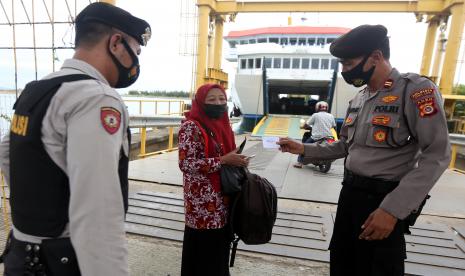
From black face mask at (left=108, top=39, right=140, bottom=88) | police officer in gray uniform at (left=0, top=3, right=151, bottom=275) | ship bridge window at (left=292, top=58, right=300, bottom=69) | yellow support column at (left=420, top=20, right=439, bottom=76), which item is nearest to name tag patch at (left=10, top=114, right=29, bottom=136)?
police officer in gray uniform at (left=0, top=3, right=151, bottom=275)

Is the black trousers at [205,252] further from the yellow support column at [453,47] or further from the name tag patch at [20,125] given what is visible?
the yellow support column at [453,47]

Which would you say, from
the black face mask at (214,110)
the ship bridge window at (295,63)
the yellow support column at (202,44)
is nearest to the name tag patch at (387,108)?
the black face mask at (214,110)

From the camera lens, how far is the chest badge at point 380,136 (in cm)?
166

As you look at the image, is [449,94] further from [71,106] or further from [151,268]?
[71,106]

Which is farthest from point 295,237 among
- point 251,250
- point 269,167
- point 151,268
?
point 269,167

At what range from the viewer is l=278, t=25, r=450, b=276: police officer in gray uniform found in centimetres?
148

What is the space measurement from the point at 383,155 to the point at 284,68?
1640 cm

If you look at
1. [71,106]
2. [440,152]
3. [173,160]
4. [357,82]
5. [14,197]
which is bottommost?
[173,160]

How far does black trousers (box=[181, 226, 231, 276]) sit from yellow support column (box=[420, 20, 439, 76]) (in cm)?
1569

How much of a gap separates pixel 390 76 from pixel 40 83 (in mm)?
1753

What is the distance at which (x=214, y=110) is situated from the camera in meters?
2.18

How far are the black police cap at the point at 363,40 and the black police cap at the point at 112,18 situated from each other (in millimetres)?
1160

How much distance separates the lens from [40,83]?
3.28 feet

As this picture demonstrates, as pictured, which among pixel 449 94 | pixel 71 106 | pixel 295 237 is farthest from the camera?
pixel 449 94
